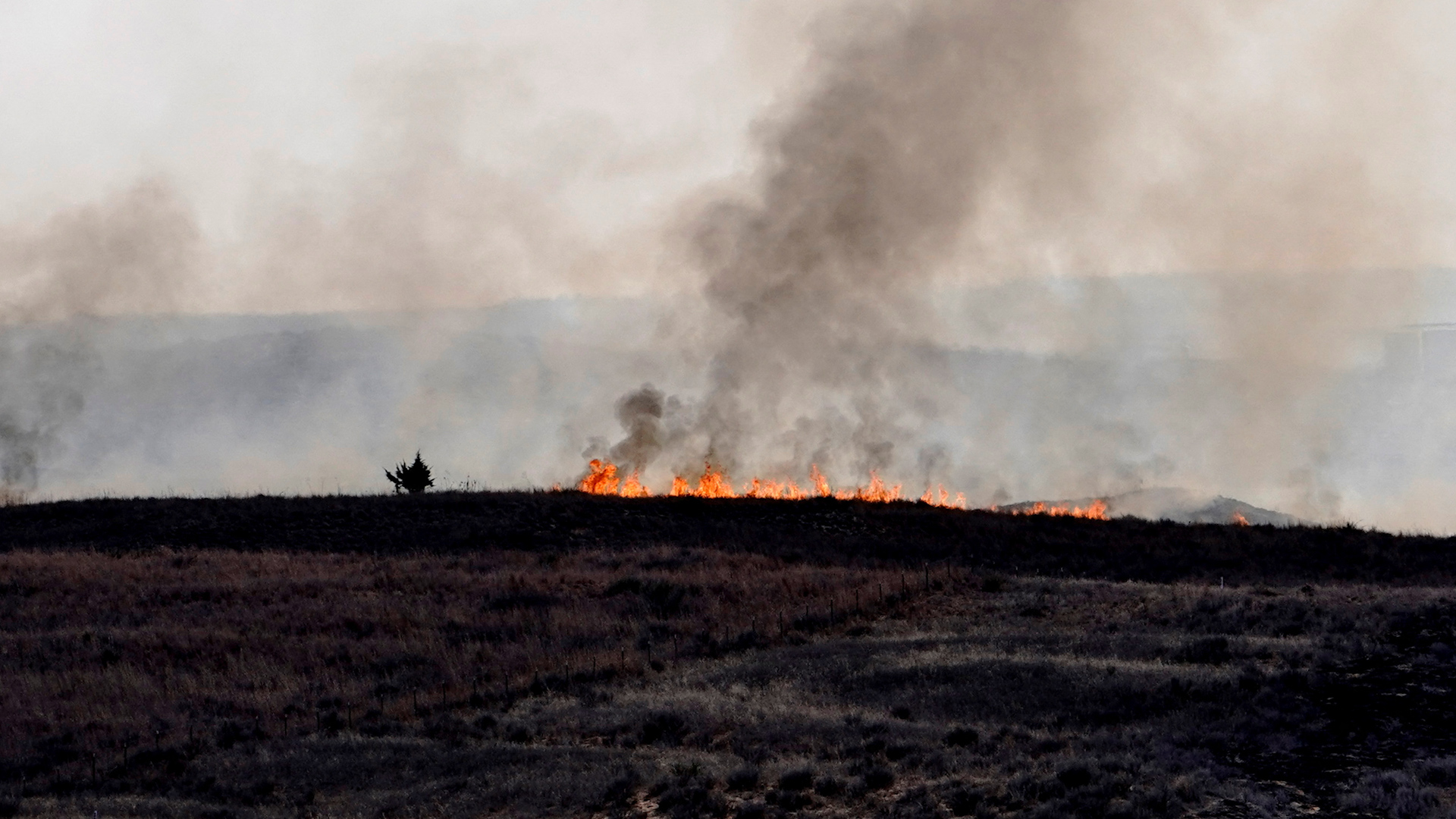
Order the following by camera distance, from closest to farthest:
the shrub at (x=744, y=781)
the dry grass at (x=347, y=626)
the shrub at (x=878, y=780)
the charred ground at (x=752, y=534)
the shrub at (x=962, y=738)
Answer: the shrub at (x=878, y=780) < the shrub at (x=744, y=781) < the shrub at (x=962, y=738) < the dry grass at (x=347, y=626) < the charred ground at (x=752, y=534)

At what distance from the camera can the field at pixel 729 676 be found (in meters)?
17.2

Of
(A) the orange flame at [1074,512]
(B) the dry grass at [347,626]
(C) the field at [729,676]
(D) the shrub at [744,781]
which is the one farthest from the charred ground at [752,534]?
(D) the shrub at [744,781]

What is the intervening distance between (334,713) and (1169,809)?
14.4 meters

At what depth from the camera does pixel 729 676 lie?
82.6 feet

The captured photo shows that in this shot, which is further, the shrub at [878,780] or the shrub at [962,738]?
the shrub at [962,738]

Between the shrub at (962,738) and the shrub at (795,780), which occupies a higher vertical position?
the shrub at (962,738)

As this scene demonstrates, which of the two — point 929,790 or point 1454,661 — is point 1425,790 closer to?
point 929,790

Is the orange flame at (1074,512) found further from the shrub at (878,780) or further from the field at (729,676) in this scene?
the shrub at (878,780)

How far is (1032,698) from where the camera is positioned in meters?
21.4

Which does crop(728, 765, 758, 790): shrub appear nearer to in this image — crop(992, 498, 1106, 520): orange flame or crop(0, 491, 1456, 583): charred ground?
crop(0, 491, 1456, 583): charred ground

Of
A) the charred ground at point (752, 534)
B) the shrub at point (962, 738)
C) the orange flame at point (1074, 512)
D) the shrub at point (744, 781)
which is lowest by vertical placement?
the shrub at point (744, 781)

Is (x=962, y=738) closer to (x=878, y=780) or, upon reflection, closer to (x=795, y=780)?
(x=878, y=780)

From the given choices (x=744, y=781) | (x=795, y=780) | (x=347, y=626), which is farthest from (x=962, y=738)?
(x=347, y=626)

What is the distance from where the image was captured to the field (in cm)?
1725
